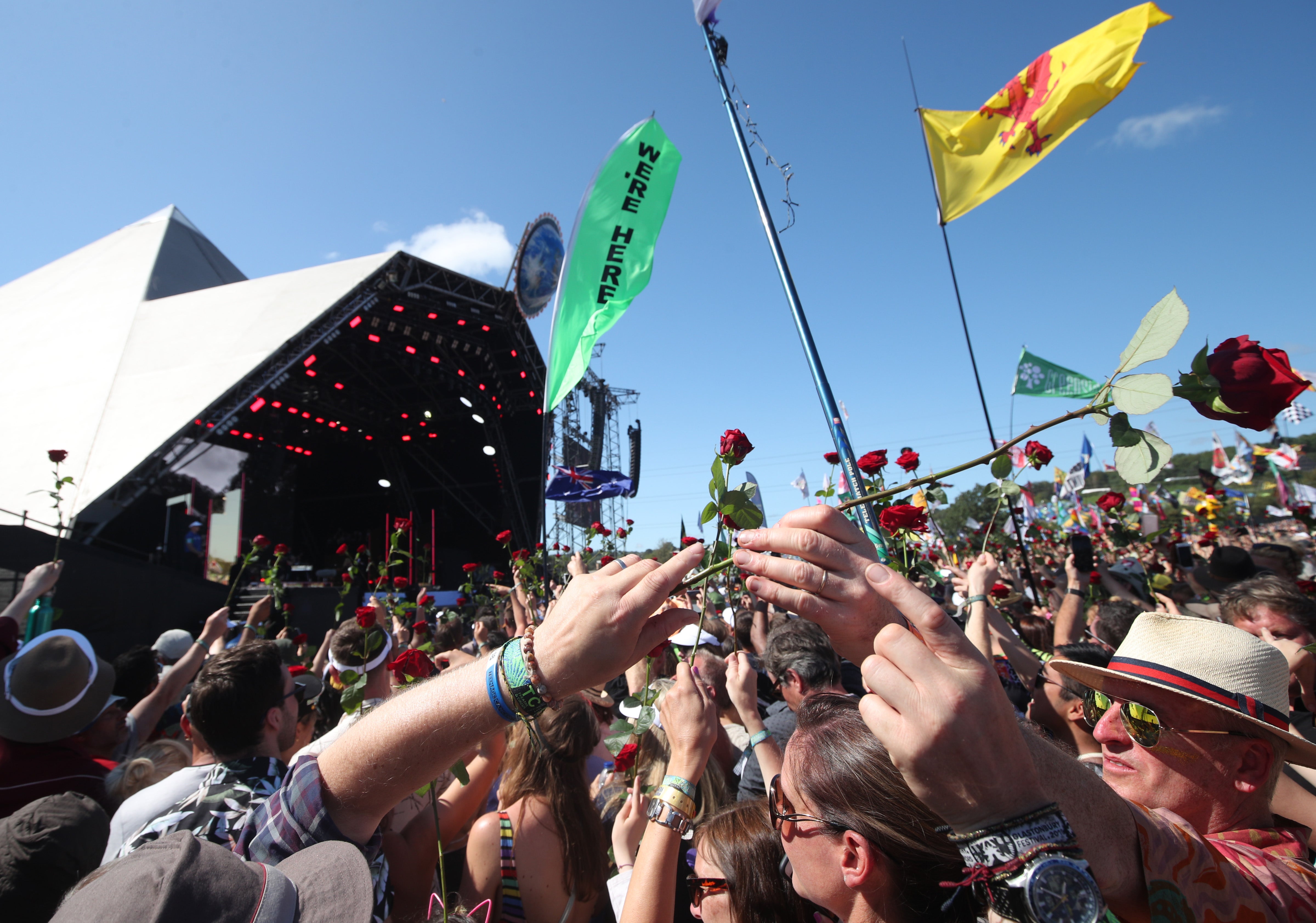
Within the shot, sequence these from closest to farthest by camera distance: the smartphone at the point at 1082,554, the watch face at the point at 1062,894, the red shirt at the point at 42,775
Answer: the watch face at the point at 1062,894
the red shirt at the point at 42,775
the smartphone at the point at 1082,554

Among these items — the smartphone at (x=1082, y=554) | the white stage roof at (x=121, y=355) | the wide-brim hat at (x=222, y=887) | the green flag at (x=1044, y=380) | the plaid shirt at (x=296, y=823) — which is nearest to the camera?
the wide-brim hat at (x=222, y=887)

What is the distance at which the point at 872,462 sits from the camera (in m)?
2.17

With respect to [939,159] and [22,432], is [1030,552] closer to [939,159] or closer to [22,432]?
[939,159]

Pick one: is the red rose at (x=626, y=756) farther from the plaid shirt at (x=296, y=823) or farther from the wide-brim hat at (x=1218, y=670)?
the wide-brim hat at (x=1218, y=670)

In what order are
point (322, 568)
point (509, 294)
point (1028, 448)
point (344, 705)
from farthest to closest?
point (322, 568) → point (509, 294) → point (1028, 448) → point (344, 705)

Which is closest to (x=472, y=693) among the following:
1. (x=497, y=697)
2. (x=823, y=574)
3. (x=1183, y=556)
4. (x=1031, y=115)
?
(x=497, y=697)

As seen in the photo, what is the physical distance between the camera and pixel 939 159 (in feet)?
14.0

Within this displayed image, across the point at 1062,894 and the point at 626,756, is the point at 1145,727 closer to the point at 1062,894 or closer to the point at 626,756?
the point at 1062,894

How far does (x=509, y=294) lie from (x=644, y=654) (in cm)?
1517

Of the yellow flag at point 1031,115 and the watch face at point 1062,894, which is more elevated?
the yellow flag at point 1031,115

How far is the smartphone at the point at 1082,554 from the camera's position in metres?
3.99

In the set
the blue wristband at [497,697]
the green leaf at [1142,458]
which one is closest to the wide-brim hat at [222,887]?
the blue wristband at [497,697]

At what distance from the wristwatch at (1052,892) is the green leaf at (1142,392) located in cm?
61

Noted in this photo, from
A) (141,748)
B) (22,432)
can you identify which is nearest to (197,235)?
(22,432)
